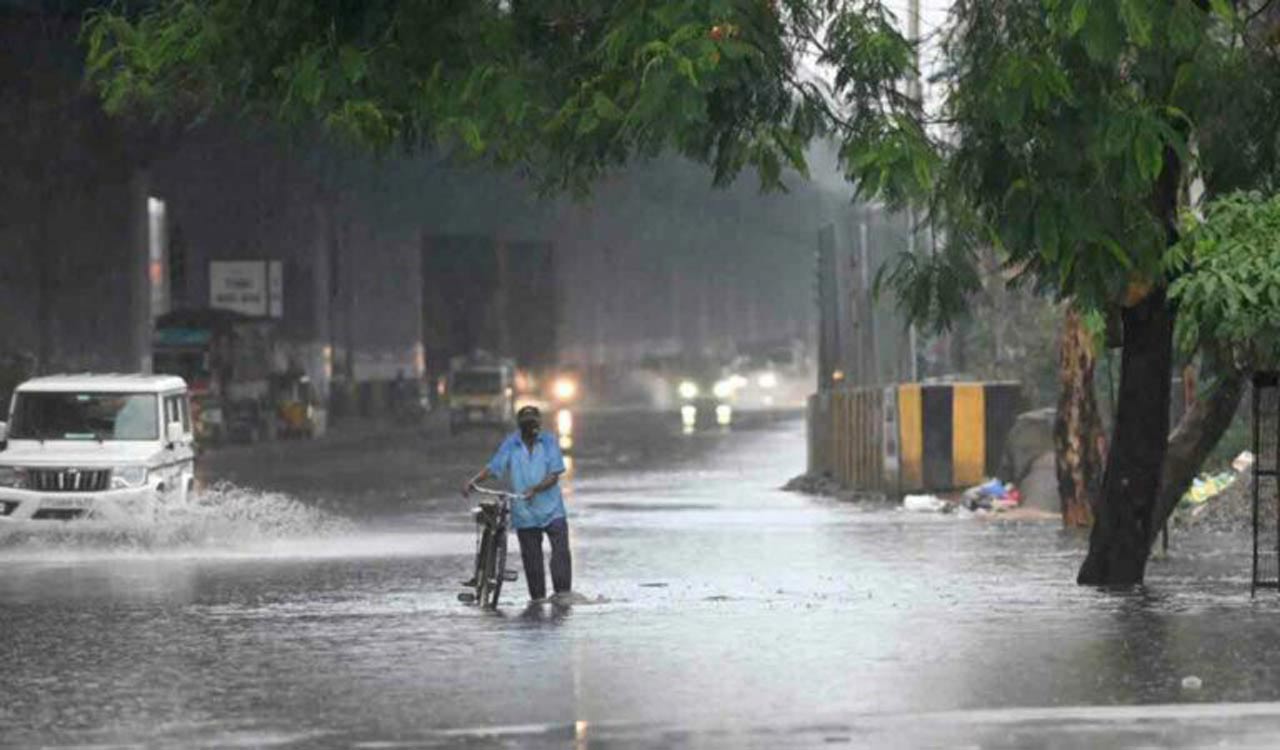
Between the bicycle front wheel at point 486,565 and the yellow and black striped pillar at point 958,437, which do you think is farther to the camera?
the yellow and black striped pillar at point 958,437

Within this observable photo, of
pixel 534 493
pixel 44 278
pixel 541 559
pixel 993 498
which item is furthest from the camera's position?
pixel 44 278

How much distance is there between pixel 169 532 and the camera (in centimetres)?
3070

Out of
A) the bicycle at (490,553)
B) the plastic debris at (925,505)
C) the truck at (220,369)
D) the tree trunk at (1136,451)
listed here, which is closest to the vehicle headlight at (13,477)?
the bicycle at (490,553)

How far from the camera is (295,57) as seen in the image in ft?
63.7

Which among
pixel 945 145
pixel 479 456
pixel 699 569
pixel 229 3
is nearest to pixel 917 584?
pixel 699 569

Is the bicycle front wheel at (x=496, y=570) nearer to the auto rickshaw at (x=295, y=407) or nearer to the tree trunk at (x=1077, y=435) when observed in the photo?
the tree trunk at (x=1077, y=435)

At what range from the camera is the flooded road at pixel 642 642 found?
1424cm

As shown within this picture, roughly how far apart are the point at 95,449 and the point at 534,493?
10.5m

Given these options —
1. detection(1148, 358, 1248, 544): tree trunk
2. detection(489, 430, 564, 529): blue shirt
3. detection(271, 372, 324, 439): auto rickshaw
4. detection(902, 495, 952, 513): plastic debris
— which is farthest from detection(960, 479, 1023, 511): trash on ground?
detection(271, 372, 324, 439): auto rickshaw

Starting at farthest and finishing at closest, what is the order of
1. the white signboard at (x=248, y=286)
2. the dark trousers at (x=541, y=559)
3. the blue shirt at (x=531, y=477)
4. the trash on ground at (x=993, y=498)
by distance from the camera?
1. the white signboard at (x=248, y=286)
2. the trash on ground at (x=993, y=498)
3. the dark trousers at (x=541, y=559)
4. the blue shirt at (x=531, y=477)

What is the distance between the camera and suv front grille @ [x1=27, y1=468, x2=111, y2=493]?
30.0 m

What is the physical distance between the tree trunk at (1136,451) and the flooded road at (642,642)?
1.28ft

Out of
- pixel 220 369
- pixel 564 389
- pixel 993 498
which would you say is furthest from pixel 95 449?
pixel 564 389

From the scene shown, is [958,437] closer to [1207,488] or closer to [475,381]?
[1207,488]
